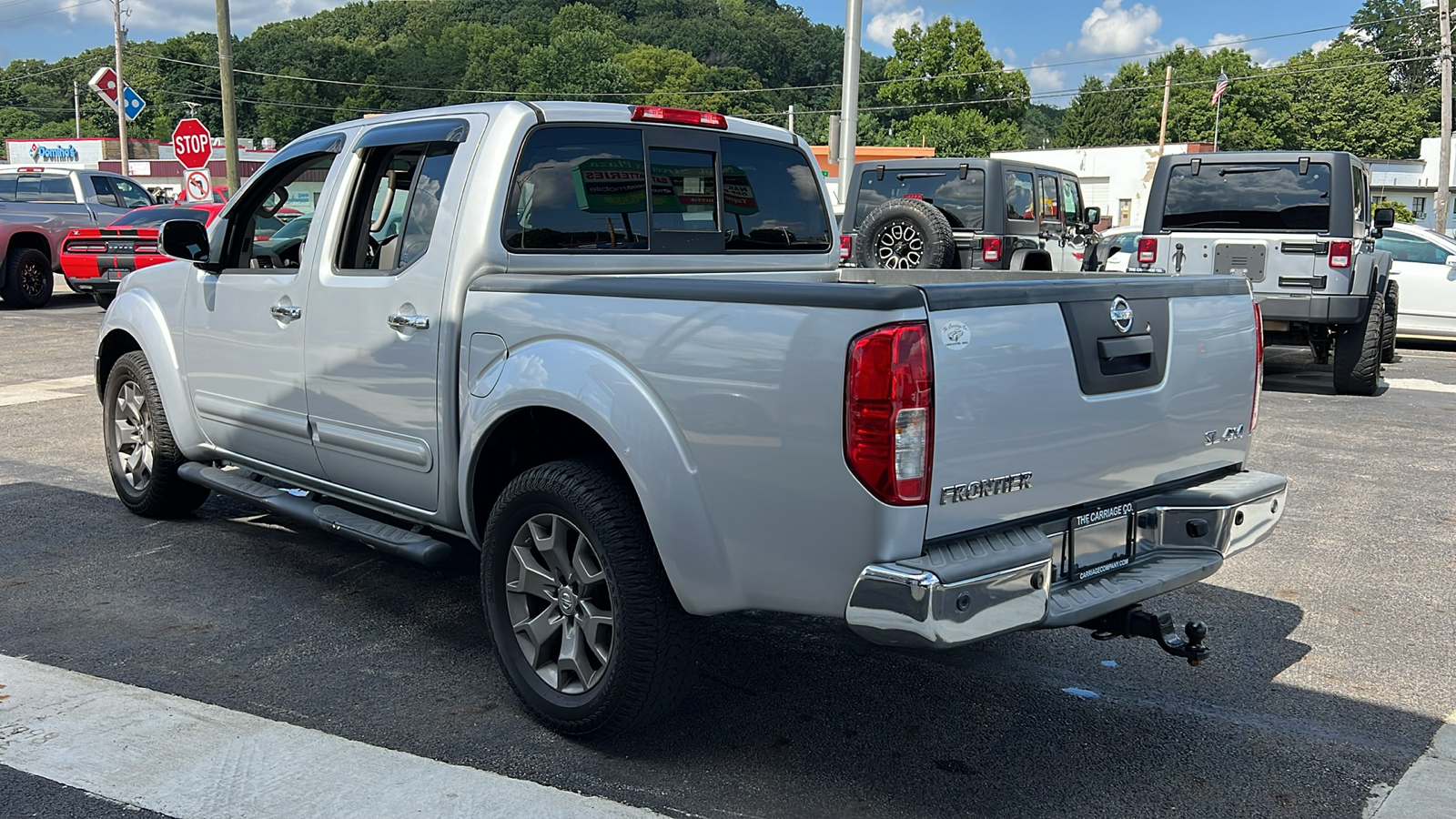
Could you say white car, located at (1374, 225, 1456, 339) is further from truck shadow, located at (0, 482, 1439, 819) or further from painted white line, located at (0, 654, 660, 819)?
painted white line, located at (0, 654, 660, 819)

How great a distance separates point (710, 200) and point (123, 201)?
58.9 ft

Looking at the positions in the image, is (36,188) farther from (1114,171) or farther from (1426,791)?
(1114,171)

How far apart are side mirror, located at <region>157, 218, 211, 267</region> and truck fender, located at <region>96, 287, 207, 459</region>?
1.73 ft

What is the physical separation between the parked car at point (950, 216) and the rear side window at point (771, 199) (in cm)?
714

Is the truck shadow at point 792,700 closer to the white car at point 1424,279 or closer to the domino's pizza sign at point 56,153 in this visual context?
the white car at point 1424,279

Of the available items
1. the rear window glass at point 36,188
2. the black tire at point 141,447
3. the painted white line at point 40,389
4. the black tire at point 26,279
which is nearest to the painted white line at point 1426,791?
the black tire at point 141,447

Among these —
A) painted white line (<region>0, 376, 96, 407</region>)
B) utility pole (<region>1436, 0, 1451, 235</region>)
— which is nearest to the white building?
utility pole (<region>1436, 0, 1451, 235</region>)

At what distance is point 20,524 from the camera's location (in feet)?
19.5

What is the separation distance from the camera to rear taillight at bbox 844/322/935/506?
9.11ft

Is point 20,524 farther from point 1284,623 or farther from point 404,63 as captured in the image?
point 404,63

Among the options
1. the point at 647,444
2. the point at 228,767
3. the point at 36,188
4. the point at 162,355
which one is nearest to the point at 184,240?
the point at 162,355

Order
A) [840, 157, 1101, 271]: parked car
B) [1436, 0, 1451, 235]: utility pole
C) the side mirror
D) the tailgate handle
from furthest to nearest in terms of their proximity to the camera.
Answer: [1436, 0, 1451, 235]: utility pole, [840, 157, 1101, 271]: parked car, the side mirror, the tailgate handle

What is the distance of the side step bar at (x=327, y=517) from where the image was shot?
13.5ft

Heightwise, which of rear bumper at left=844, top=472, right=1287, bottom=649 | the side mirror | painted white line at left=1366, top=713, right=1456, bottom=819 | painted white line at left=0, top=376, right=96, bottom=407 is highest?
the side mirror
